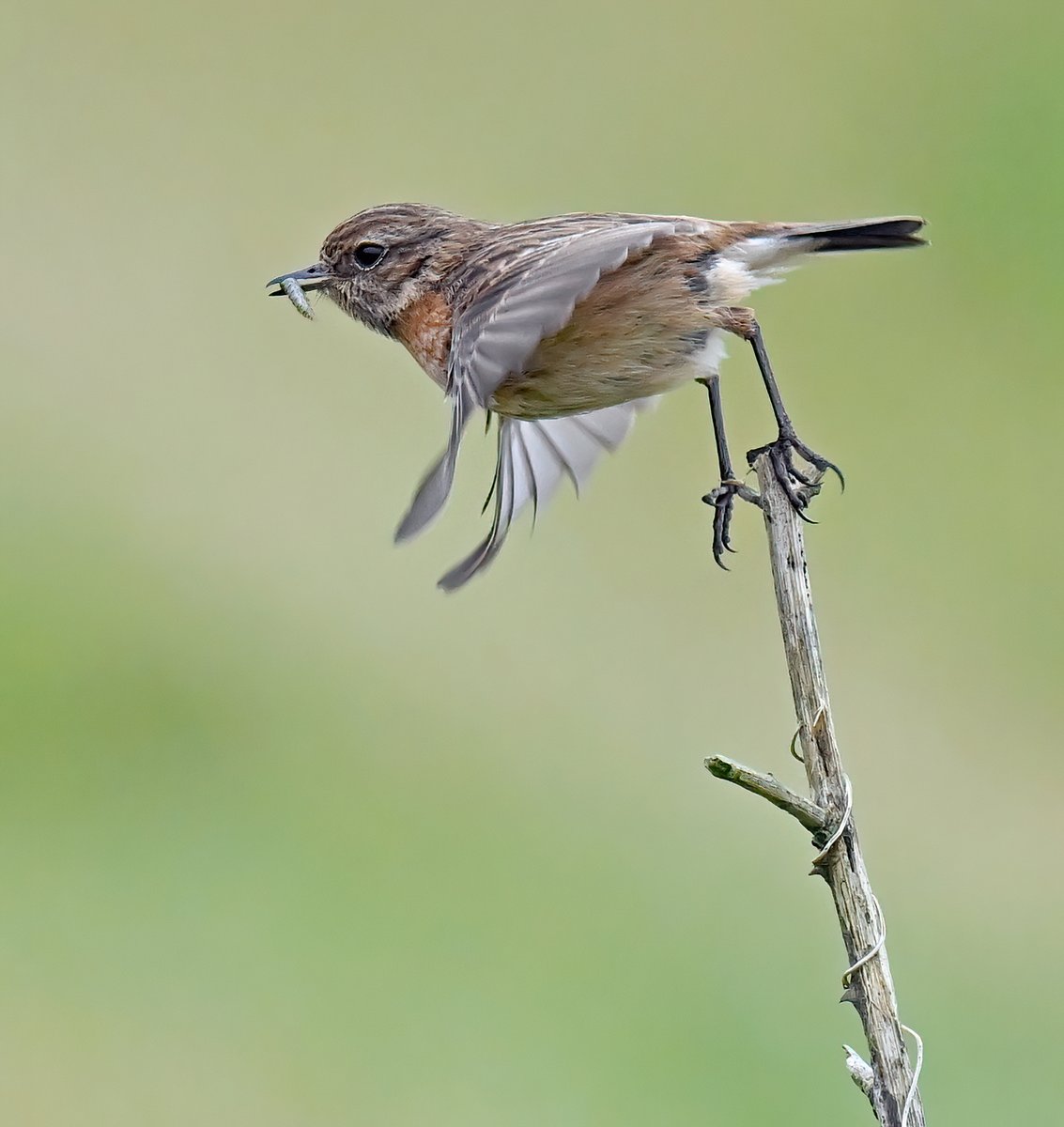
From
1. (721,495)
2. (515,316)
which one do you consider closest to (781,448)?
(721,495)

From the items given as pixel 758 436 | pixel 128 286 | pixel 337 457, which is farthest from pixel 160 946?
pixel 128 286

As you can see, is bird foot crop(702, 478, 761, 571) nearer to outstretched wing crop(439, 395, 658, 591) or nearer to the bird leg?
the bird leg

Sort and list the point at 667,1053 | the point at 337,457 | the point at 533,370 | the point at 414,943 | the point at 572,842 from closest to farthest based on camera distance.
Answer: the point at 533,370 → the point at 667,1053 → the point at 414,943 → the point at 572,842 → the point at 337,457

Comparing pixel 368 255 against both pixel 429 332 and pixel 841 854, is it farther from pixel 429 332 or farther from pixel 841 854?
pixel 841 854

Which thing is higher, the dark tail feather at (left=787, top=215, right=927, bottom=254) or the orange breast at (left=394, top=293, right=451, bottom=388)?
the dark tail feather at (left=787, top=215, right=927, bottom=254)

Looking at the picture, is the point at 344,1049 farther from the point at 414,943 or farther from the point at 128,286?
the point at 128,286

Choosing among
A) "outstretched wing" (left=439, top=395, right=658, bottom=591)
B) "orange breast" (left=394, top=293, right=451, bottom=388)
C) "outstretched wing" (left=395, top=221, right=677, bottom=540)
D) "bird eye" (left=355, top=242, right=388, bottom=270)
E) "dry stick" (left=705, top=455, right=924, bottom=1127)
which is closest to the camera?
"dry stick" (left=705, top=455, right=924, bottom=1127)

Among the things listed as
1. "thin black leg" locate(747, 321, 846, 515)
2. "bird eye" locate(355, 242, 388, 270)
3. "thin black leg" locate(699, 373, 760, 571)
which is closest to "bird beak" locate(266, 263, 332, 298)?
"bird eye" locate(355, 242, 388, 270)
